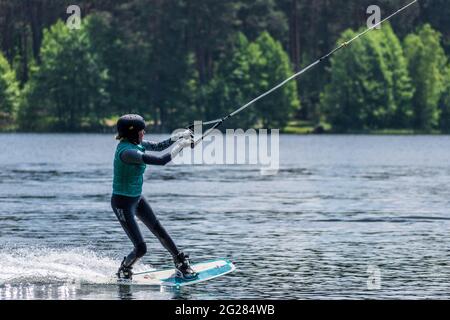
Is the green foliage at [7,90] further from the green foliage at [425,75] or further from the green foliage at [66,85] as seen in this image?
the green foliage at [425,75]

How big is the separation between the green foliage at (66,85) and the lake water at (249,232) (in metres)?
71.3

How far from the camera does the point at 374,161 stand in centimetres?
7319

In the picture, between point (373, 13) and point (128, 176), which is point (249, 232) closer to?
point (128, 176)

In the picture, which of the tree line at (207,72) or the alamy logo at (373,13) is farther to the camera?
the alamy logo at (373,13)

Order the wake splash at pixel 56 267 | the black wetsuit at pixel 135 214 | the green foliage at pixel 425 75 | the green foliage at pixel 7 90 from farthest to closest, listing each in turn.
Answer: the green foliage at pixel 425 75 → the green foliage at pixel 7 90 → the wake splash at pixel 56 267 → the black wetsuit at pixel 135 214

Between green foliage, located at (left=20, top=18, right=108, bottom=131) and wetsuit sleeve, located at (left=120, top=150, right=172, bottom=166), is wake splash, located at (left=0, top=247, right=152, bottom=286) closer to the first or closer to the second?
wetsuit sleeve, located at (left=120, top=150, right=172, bottom=166)

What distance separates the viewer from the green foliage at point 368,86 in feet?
436

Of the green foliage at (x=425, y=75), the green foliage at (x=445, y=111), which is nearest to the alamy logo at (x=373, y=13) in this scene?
the green foliage at (x=425, y=75)

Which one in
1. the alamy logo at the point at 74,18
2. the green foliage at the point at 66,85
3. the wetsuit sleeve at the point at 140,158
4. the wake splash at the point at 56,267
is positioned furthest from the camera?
the alamy logo at the point at 74,18

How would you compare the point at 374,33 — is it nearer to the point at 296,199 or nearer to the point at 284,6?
the point at 284,6

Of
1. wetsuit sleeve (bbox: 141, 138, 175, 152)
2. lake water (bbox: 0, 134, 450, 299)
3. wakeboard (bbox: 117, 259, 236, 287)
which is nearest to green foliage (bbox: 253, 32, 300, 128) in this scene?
lake water (bbox: 0, 134, 450, 299)

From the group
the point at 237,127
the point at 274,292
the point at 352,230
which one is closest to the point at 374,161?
the point at 352,230

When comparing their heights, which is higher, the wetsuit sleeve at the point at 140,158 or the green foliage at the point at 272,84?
the green foliage at the point at 272,84

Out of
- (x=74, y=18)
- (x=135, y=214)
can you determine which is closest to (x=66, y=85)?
(x=74, y=18)
